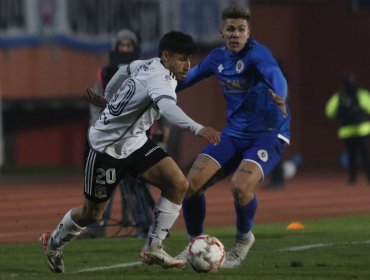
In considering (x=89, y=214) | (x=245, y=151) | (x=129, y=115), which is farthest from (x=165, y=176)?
(x=245, y=151)

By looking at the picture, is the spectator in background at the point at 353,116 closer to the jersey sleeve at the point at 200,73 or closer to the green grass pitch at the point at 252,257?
the green grass pitch at the point at 252,257

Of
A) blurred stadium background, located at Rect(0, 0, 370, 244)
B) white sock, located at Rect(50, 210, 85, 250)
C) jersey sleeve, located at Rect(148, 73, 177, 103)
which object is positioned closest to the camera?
jersey sleeve, located at Rect(148, 73, 177, 103)

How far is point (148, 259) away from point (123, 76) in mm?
1620

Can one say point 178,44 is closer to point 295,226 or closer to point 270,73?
point 270,73

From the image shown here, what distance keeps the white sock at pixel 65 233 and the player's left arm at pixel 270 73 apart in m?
1.95

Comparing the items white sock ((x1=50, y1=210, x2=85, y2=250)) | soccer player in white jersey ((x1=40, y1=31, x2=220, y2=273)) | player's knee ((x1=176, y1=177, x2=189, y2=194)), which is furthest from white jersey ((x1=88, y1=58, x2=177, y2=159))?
white sock ((x1=50, y1=210, x2=85, y2=250))

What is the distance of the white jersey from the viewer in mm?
10211

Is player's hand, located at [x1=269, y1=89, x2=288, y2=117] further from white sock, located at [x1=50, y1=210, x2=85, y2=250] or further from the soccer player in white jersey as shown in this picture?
white sock, located at [x1=50, y1=210, x2=85, y2=250]

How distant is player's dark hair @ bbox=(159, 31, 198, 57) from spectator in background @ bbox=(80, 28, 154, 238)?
140 inches

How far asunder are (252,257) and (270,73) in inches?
71.7

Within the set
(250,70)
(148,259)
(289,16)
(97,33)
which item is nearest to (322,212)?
(250,70)

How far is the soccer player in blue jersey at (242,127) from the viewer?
1127 cm

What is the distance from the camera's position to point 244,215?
1116cm

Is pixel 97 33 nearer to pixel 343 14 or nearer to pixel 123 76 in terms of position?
pixel 343 14
